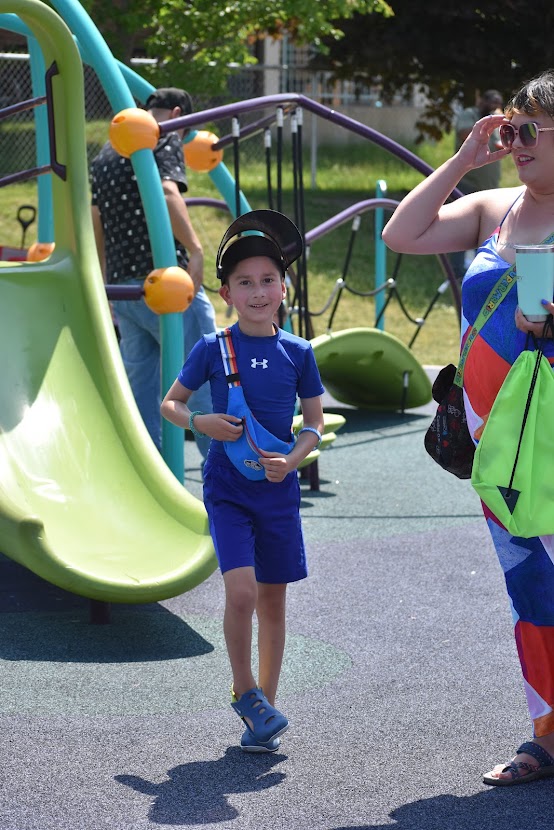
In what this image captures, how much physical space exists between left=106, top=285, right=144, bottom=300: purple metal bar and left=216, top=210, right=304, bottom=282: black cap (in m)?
1.79

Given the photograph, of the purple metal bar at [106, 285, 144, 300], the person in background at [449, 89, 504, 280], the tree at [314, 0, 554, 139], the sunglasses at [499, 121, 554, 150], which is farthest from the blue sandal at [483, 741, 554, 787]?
the tree at [314, 0, 554, 139]

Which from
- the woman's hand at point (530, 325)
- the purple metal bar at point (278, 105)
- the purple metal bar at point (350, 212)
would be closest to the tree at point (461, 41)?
the purple metal bar at point (350, 212)

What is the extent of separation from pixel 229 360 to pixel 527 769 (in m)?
1.25

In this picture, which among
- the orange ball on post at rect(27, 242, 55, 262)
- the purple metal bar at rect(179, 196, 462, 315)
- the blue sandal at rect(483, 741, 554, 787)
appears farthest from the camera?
the orange ball on post at rect(27, 242, 55, 262)

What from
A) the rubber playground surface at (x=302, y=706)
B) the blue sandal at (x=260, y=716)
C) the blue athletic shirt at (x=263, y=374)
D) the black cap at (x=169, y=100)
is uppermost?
the black cap at (x=169, y=100)

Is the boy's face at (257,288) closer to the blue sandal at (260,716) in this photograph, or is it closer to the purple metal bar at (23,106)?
the blue sandal at (260,716)

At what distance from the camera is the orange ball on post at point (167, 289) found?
509cm

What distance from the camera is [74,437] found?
186 inches

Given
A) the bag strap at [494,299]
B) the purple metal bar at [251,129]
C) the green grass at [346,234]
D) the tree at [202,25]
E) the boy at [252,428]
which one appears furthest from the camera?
the tree at [202,25]

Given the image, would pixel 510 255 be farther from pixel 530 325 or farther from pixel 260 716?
pixel 260 716

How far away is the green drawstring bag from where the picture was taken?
9.37ft

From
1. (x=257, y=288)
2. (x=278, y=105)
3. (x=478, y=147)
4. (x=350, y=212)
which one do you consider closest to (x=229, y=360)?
(x=257, y=288)

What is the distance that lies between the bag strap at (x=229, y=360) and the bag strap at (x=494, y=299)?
587 mm

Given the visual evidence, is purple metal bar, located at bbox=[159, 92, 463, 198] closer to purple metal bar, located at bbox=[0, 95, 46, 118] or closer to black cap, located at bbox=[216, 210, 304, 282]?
purple metal bar, located at bbox=[0, 95, 46, 118]
